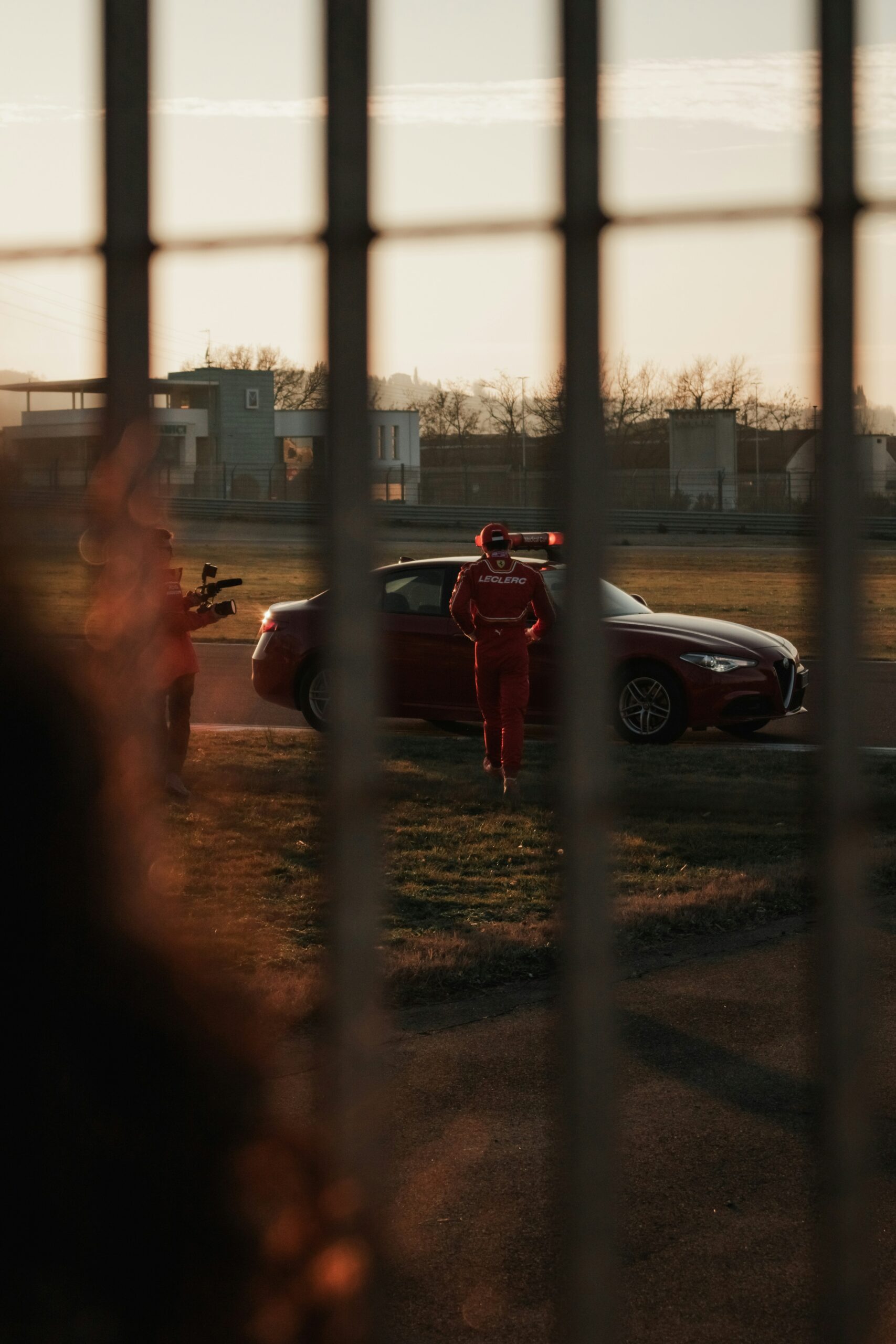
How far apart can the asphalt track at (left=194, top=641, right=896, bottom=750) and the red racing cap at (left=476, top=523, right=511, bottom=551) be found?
0.46 m

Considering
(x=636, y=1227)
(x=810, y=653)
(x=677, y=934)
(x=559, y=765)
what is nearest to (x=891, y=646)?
(x=810, y=653)

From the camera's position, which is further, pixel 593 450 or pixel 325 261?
pixel 325 261

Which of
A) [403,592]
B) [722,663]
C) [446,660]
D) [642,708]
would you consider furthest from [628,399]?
[722,663]

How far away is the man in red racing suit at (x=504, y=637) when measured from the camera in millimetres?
2396

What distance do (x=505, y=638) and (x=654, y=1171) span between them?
5.42 ft

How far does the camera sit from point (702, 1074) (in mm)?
5309

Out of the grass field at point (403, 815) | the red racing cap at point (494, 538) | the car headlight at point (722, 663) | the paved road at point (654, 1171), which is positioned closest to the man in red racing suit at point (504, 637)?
the red racing cap at point (494, 538)

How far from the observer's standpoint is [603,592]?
203cm

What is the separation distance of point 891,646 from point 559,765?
4.56 ft

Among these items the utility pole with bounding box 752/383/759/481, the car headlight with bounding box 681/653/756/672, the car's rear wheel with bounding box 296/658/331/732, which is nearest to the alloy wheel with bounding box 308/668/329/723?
the car's rear wheel with bounding box 296/658/331/732

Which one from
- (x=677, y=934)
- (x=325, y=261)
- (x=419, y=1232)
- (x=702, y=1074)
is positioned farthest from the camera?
(x=677, y=934)

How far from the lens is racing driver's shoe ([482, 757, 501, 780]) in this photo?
90.9 inches

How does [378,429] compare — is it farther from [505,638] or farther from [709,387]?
[505,638]

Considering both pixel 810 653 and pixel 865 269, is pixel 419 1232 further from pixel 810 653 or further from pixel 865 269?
pixel 865 269
